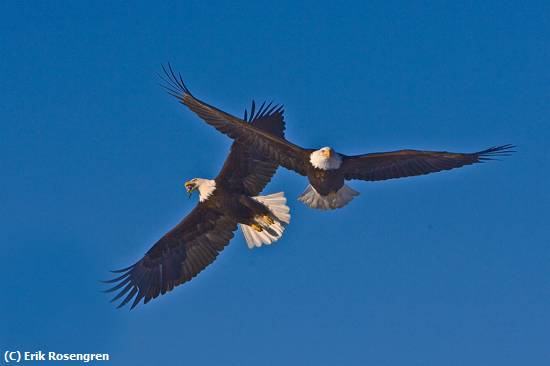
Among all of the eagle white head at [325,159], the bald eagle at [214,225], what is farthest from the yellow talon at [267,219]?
the eagle white head at [325,159]

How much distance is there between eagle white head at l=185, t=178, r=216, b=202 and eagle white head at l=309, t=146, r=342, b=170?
5.27 ft

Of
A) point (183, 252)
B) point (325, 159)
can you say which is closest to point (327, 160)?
point (325, 159)

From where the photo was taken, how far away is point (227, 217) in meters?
15.6

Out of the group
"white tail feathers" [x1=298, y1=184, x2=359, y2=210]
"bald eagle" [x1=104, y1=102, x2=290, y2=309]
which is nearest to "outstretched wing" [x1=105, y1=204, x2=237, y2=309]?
"bald eagle" [x1=104, y1=102, x2=290, y2=309]

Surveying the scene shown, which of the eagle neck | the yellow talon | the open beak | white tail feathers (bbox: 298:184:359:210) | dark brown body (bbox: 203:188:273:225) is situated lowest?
white tail feathers (bbox: 298:184:359:210)

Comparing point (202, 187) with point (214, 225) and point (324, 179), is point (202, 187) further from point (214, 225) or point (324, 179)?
point (324, 179)

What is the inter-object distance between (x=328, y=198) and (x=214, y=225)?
176 centimetres

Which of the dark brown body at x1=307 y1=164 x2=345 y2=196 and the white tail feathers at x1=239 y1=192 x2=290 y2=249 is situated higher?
the white tail feathers at x1=239 y1=192 x2=290 y2=249

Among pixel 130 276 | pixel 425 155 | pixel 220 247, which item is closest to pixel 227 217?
pixel 220 247

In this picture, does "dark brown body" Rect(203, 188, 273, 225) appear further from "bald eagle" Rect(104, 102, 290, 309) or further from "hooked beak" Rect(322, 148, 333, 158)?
"hooked beak" Rect(322, 148, 333, 158)

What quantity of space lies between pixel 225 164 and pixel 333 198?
1528 millimetres

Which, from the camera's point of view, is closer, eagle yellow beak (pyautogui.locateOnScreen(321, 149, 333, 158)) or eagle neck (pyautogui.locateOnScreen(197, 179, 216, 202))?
eagle yellow beak (pyautogui.locateOnScreen(321, 149, 333, 158))

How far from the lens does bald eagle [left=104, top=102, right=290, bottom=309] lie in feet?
50.1

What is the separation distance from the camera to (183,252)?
1566cm
